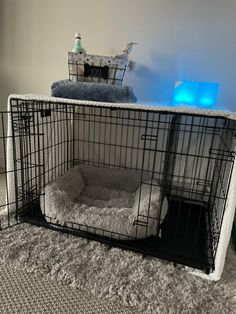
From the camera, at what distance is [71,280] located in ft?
3.33

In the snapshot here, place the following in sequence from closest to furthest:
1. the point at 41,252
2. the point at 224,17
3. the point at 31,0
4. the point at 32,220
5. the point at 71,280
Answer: the point at 71,280, the point at 41,252, the point at 32,220, the point at 224,17, the point at 31,0

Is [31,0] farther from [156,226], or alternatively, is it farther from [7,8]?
[156,226]

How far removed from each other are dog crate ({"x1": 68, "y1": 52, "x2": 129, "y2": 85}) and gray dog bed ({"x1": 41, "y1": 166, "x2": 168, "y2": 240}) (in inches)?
24.8

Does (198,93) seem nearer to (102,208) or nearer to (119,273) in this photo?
(102,208)

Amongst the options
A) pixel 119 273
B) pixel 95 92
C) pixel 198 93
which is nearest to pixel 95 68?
pixel 95 92

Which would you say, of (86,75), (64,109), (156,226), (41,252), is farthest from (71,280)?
(64,109)

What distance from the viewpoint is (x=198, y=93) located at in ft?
4.54

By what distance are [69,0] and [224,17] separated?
102 cm

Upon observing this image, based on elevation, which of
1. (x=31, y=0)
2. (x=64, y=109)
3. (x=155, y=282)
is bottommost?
(x=155, y=282)

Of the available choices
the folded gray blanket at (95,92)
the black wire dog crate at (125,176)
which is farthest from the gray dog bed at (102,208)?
the folded gray blanket at (95,92)

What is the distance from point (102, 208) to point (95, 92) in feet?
2.06

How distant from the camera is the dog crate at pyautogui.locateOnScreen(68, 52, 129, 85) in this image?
4.45 feet

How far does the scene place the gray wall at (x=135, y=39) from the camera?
5.06ft

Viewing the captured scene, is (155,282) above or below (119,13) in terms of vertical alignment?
below
